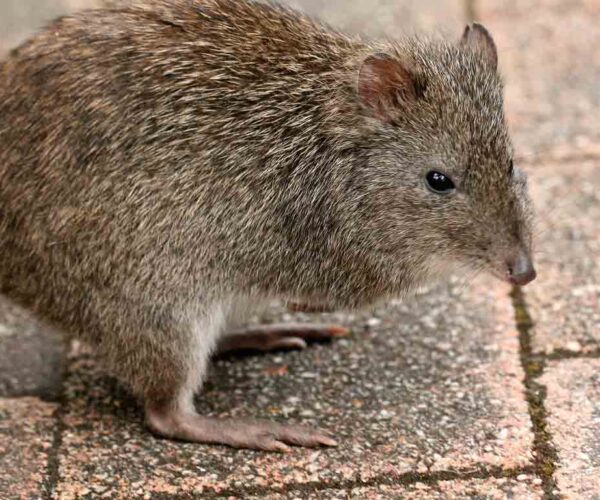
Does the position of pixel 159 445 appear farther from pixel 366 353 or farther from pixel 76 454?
pixel 366 353

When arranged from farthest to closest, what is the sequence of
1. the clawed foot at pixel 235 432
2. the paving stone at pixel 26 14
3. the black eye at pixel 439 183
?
the paving stone at pixel 26 14
the clawed foot at pixel 235 432
the black eye at pixel 439 183

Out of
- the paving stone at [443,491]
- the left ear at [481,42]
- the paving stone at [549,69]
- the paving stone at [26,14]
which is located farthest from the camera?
the paving stone at [26,14]

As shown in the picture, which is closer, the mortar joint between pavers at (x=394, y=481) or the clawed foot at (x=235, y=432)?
the mortar joint between pavers at (x=394, y=481)

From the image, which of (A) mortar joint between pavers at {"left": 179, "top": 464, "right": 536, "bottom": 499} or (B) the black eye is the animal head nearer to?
(B) the black eye

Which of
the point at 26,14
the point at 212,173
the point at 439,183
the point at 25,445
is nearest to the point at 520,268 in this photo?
the point at 439,183

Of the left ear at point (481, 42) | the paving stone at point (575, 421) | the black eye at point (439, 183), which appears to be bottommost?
the paving stone at point (575, 421)

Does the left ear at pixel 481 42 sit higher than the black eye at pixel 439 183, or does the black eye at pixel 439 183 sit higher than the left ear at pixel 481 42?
the left ear at pixel 481 42

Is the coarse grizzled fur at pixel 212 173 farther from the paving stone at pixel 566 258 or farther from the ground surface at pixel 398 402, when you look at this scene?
the paving stone at pixel 566 258

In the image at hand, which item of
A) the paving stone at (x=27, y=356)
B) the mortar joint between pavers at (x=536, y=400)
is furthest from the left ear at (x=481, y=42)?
the paving stone at (x=27, y=356)

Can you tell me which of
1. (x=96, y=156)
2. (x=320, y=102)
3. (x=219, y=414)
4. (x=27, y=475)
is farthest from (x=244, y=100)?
(x=27, y=475)
